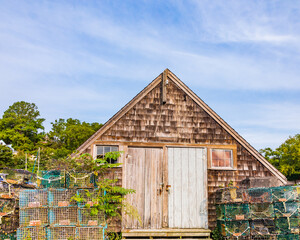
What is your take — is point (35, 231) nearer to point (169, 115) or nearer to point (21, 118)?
point (169, 115)

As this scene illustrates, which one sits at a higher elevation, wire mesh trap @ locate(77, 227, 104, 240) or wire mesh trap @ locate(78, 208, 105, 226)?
wire mesh trap @ locate(78, 208, 105, 226)

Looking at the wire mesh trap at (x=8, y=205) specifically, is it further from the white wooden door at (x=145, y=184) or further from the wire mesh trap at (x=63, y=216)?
the white wooden door at (x=145, y=184)

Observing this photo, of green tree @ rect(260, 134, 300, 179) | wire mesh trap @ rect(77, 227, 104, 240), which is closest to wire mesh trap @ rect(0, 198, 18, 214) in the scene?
wire mesh trap @ rect(77, 227, 104, 240)

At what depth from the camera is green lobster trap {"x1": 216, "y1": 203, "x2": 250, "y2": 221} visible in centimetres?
884

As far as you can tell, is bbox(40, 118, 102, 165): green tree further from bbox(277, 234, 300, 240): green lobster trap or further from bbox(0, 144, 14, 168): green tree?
bbox(277, 234, 300, 240): green lobster trap

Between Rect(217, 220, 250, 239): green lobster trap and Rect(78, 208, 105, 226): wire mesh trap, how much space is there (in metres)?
3.67

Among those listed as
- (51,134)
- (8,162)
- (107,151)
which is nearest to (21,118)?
(51,134)

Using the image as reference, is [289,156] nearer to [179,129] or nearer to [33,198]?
[179,129]

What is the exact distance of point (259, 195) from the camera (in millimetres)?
9008

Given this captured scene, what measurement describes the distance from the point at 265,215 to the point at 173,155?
11.0 feet

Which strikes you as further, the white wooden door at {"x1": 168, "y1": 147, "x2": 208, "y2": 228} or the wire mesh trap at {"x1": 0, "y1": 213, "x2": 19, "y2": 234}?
the white wooden door at {"x1": 168, "y1": 147, "x2": 208, "y2": 228}

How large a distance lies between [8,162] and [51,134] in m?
21.0

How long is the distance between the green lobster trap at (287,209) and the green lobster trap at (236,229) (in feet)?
3.02

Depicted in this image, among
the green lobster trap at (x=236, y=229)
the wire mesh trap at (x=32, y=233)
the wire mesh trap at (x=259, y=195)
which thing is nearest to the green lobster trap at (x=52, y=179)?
the wire mesh trap at (x=32, y=233)
